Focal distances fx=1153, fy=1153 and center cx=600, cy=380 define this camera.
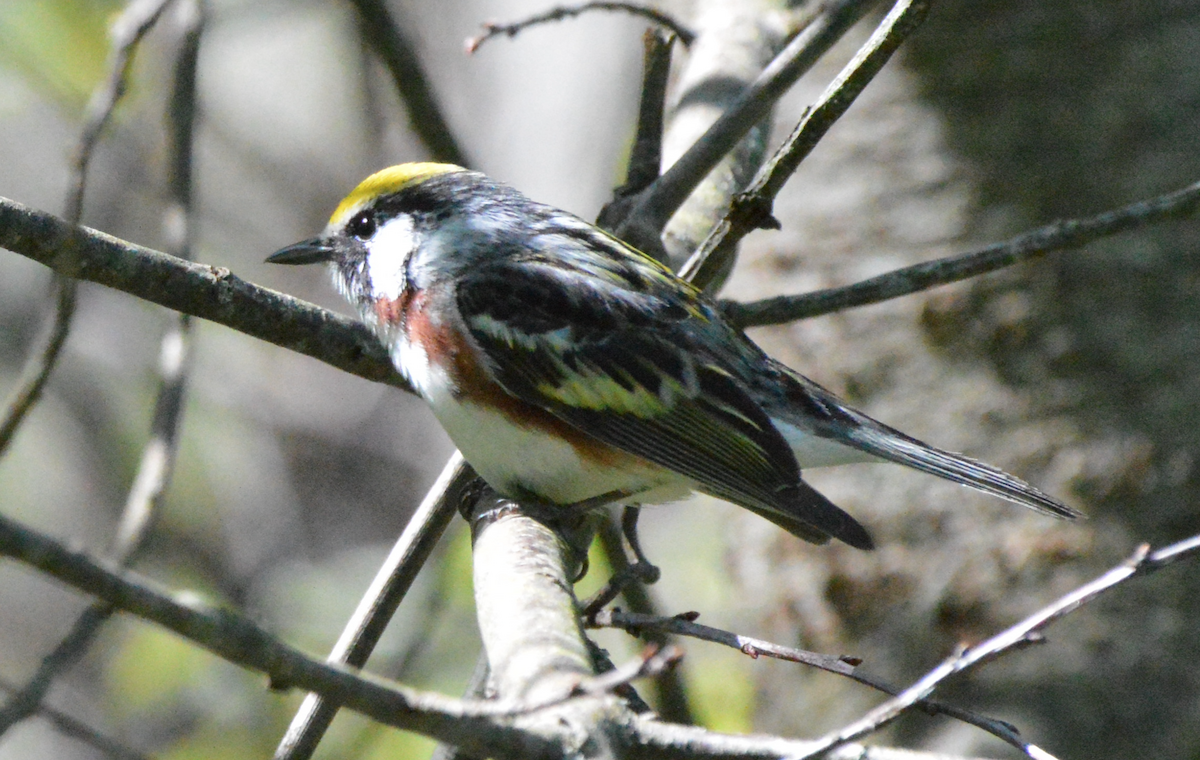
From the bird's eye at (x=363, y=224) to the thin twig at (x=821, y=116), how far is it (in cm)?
143

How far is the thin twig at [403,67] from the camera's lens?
4.20 meters

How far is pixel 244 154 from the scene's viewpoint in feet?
25.8

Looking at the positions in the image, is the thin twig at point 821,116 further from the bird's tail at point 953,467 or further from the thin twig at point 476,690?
the thin twig at point 476,690

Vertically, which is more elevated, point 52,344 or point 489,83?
point 489,83

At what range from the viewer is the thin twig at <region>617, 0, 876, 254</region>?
9.64ft

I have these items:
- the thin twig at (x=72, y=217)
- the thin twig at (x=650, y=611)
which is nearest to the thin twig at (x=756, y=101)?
the thin twig at (x=650, y=611)

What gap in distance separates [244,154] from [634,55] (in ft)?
10.2

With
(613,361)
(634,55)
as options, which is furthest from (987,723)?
(634,55)

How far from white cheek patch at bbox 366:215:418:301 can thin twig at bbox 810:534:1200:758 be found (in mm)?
2129

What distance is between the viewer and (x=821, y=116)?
244 centimetres

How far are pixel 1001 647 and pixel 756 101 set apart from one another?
1.69 m

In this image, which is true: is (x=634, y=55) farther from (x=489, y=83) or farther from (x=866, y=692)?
(x=866, y=692)

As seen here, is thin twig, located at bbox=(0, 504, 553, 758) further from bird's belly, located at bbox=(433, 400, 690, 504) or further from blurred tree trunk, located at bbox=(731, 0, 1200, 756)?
blurred tree trunk, located at bbox=(731, 0, 1200, 756)

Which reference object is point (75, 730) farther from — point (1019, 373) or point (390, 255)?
point (1019, 373)
